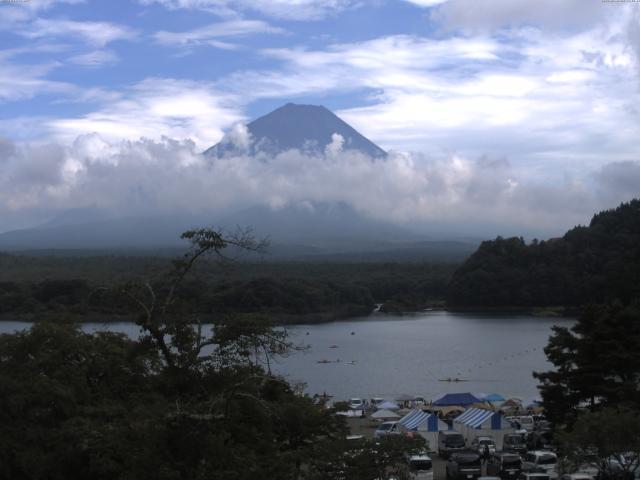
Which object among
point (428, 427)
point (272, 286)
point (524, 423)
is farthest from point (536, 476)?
point (272, 286)

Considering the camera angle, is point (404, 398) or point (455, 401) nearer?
point (455, 401)

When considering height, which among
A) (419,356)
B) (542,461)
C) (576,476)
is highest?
(576,476)

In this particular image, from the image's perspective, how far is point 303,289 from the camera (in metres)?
42.1

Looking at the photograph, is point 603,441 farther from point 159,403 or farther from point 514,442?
point 514,442

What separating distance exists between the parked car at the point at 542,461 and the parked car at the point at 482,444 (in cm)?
118

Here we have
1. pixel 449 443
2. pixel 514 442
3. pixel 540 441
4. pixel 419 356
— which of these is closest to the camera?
pixel 449 443

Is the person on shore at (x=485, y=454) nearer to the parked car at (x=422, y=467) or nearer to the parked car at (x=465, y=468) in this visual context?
the parked car at (x=465, y=468)

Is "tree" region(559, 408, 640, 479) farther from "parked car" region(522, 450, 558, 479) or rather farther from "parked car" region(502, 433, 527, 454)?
"parked car" region(502, 433, 527, 454)

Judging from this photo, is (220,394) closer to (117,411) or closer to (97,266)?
(117,411)

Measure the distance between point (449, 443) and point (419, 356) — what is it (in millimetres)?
17156

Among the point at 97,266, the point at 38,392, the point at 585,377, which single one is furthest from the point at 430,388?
the point at 97,266

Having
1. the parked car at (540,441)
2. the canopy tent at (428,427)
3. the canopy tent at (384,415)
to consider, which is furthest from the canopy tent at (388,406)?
the parked car at (540,441)

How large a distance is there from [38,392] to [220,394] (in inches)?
98.2

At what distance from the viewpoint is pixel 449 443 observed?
1191 centimetres
